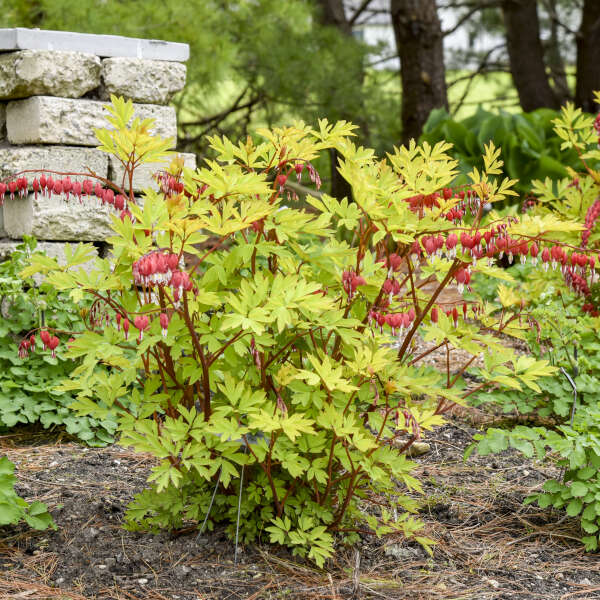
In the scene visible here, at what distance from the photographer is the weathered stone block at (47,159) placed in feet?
A: 11.5

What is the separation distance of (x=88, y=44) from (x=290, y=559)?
8.86 feet

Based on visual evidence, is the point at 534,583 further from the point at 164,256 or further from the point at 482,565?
the point at 164,256

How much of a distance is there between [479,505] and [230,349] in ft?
3.68

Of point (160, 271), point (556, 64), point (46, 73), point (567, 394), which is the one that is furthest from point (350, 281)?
point (556, 64)

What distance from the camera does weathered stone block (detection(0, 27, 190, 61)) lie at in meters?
3.51

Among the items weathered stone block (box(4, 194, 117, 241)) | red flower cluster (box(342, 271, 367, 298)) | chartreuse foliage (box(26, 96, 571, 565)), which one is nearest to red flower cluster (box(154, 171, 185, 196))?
chartreuse foliage (box(26, 96, 571, 565))

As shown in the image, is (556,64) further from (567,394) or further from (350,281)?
(350,281)

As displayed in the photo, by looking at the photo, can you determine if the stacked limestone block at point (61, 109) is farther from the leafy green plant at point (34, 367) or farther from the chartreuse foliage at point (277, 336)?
the chartreuse foliage at point (277, 336)

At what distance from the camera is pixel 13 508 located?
6.51 ft

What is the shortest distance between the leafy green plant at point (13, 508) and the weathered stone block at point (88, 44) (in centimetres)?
225

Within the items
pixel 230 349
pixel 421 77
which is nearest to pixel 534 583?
pixel 230 349

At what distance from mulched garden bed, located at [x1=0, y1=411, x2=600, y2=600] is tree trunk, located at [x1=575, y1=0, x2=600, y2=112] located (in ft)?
24.1

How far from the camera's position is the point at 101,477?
2.62m

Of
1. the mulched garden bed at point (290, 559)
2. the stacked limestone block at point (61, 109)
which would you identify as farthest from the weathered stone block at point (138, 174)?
the mulched garden bed at point (290, 559)
